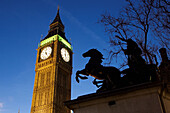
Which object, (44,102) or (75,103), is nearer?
(75,103)

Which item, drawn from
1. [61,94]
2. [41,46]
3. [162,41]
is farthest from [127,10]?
[41,46]

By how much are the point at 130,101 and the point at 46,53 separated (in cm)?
4319

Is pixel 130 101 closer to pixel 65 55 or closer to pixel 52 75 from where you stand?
pixel 52 75

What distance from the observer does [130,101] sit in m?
4.23

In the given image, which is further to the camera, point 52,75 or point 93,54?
point 52,75

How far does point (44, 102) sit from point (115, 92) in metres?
38.3

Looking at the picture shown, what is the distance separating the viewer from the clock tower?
40.3 meters

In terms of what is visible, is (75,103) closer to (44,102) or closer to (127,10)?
(127,10)

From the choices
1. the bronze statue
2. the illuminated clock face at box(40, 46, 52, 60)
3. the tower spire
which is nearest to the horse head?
the bronze statue

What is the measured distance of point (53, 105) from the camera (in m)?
38.6

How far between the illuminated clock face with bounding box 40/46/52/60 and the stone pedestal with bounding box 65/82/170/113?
4139 centimetres

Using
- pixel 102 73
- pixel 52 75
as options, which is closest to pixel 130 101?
pixel 102 73

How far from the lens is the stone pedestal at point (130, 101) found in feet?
13.2

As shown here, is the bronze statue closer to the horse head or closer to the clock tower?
the horse head
